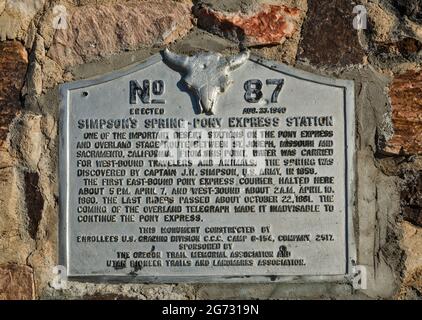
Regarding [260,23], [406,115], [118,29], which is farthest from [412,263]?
[118,29]

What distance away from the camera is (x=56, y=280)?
2.49 metres

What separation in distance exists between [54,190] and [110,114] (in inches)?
13.7

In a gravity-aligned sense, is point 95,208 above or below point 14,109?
below

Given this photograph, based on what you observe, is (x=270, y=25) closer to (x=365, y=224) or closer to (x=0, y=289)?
(x=365, y=224)

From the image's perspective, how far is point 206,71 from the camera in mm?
2471

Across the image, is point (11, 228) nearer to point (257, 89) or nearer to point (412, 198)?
point (257, 89)

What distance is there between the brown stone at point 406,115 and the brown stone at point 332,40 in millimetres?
181

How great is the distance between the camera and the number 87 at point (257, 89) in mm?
2461

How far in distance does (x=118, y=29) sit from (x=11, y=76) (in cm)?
44

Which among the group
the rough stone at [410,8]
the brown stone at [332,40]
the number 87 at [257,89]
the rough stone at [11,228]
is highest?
the rough stone at [410,8]

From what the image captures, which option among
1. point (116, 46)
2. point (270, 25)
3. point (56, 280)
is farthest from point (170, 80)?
point (56, 280)

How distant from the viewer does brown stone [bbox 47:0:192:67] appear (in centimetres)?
251

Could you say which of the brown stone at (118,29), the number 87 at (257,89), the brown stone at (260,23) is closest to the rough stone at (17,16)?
the brown stone at (118,29)

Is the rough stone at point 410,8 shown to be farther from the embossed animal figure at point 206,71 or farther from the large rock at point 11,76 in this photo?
the large rock at point 11,76
